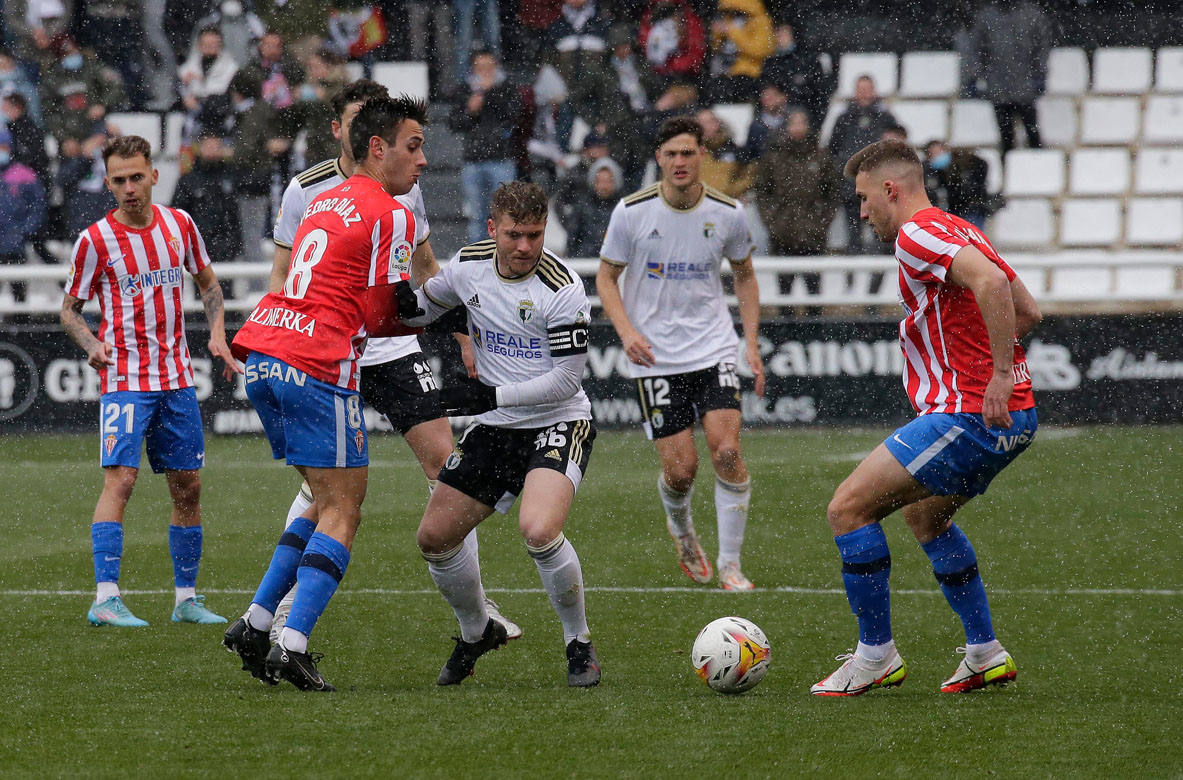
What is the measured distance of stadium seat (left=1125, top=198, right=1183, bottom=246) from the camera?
16.8 m

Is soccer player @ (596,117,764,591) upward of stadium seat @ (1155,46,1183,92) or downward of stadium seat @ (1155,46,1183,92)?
downward

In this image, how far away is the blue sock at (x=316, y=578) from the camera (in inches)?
203

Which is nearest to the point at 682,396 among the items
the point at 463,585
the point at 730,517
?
the point at 730,517

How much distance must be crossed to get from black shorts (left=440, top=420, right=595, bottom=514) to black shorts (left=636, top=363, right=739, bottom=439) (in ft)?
7.38

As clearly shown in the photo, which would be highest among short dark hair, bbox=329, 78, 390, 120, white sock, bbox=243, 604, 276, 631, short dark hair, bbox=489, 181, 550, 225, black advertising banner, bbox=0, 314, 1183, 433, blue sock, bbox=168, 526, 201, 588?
short dark hair, bbox=329, 78, 390, 120

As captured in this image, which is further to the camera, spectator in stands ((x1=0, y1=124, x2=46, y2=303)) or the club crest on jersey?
spectator in stands ((x1=0, y1=124, x2=46, y2=303))

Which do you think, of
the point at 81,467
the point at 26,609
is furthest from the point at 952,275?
the point at 81,467

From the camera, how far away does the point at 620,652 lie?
6.18 meters

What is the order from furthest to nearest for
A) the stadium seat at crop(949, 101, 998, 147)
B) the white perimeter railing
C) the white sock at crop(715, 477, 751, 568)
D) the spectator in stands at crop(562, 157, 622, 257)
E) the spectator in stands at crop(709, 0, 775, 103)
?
the stadium seat at crop(949, 101, 998, 147) < the spectator in stands at crop(709, 0, 775, 103) < the spectator in stands at crop(562, 157, 622, 257) < the white perimeter railing < the white sock at crop(715, 477, 751, 568)

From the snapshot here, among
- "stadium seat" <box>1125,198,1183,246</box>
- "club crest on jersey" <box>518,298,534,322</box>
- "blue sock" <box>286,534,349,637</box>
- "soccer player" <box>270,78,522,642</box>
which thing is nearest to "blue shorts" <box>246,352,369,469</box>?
"blue sock" <box>286,534,349,637</box>

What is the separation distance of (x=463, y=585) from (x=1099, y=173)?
45.4ft

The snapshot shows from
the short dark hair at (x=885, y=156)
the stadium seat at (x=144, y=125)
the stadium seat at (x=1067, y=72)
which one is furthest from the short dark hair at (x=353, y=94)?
the stadium seat at (x=1067, y=72)

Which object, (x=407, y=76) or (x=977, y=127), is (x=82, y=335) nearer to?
(x=407, y=76)

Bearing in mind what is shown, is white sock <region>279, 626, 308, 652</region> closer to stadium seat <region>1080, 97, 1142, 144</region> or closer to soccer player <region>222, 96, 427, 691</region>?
soccer player <region>222, 96, 427, 691</region>
